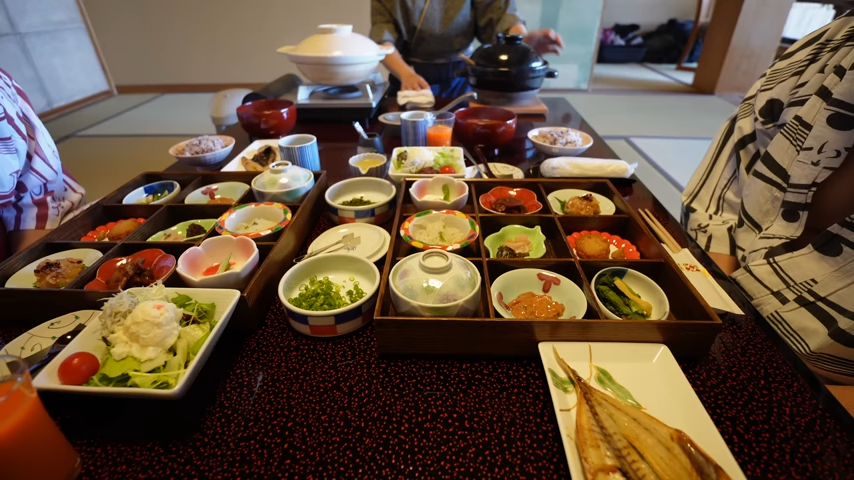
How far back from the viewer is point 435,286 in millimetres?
911

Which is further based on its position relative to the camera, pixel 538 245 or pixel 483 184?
pixel 483 184

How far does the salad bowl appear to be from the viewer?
60.1 inches

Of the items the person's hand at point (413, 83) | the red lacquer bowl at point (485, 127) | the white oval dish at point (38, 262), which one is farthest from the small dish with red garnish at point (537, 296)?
the person's hand at point (413, 83)

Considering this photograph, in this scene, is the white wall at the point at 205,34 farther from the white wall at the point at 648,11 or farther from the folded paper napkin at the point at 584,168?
the white wall at the point at 648,11

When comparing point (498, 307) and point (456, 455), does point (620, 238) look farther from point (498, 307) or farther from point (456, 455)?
point (456, 455)

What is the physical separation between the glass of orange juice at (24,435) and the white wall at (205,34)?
234 inches

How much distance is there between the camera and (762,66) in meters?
5.48

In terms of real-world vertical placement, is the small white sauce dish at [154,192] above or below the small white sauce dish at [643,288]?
above

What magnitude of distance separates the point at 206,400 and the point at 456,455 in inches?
19.2

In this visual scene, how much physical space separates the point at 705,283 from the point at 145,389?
1252mm

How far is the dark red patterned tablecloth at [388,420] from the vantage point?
0.69 metres

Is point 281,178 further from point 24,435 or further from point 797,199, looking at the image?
point 797,199

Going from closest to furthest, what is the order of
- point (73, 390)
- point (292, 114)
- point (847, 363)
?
point (73, 390) → point (847, 363) → point (292, 114)

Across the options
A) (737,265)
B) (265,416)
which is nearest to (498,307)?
(265,416)
